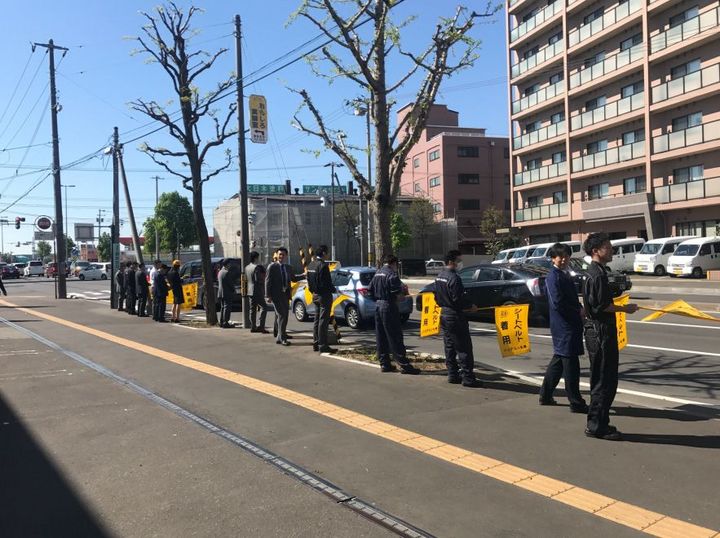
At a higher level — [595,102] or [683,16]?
[683,16]

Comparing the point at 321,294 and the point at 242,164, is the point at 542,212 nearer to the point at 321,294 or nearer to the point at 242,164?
the point at 242,164

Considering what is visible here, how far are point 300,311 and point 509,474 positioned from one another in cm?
1217

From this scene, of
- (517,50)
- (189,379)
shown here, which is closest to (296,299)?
(189,379)

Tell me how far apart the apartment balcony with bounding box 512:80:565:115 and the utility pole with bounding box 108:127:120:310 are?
28291mm

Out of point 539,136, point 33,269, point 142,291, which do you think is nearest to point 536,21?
point 539,136

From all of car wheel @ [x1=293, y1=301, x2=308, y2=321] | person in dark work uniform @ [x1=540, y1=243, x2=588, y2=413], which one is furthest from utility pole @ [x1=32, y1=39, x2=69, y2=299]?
person in dark work uniform @ [x1=540, y1=243, x2=588, y2=413]

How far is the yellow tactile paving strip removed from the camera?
3.68 metres

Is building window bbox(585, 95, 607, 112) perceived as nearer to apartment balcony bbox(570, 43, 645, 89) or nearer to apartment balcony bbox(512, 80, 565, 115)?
apartment balcony bbox(570, 43, 645, 89)

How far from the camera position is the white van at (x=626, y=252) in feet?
110

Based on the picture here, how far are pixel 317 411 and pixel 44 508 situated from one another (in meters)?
2.88

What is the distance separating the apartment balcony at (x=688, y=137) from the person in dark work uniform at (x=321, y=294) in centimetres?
2814

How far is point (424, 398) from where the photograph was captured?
22.7ft

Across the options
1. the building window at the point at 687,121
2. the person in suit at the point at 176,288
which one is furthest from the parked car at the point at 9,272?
the building window at the point at 687,121

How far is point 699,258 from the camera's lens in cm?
2861
